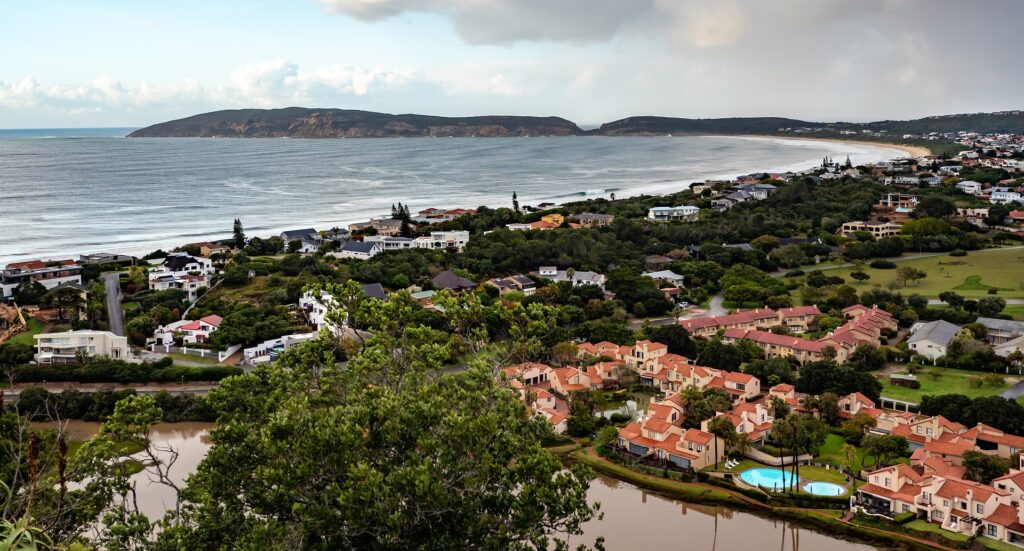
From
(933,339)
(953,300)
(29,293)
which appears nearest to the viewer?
(933,339)

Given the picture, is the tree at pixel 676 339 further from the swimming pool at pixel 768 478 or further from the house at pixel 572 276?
the swimming pool at pixel 768 478

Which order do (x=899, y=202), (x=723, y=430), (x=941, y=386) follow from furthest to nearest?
(x=899, y=202) → (x=941, y=386) → (x=723, y=430)

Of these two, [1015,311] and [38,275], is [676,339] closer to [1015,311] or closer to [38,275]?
[1015,311]

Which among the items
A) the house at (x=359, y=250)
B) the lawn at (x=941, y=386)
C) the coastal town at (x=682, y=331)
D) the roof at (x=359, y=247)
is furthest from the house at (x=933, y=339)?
the roof at (x=359, y=247)

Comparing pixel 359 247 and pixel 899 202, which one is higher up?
pixel 899 202

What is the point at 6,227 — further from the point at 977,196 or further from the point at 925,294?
the point at 977,196

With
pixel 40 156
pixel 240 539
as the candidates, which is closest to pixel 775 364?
pixel 240 539

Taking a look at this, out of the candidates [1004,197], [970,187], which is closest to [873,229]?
[1004,197]
